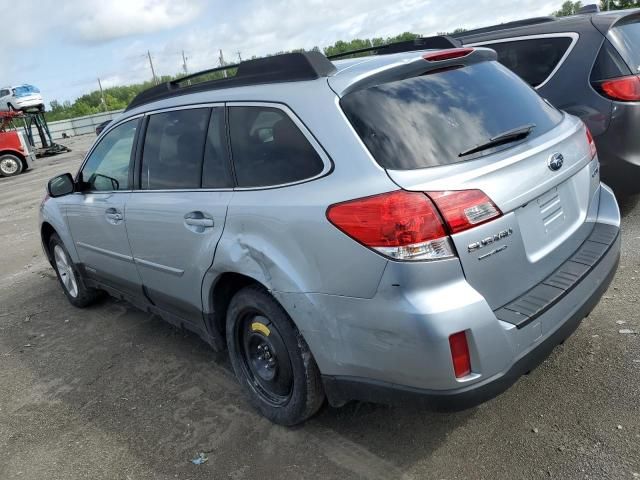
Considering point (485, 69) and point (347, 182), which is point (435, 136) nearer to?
point (347, 182)

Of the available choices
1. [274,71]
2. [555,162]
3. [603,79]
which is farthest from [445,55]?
[603,79]

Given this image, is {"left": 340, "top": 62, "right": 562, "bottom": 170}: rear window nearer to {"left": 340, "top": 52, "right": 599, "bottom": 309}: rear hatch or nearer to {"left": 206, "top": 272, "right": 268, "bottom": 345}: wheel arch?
{"left": 340, "top": 52, "right": 599, "bottom": 309}: rear hatch

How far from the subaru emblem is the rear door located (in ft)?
5.19

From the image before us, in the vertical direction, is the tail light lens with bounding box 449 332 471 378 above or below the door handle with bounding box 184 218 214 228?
below

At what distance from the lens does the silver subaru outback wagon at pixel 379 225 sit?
7.29 feet

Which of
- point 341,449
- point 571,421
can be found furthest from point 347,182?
point 571,421

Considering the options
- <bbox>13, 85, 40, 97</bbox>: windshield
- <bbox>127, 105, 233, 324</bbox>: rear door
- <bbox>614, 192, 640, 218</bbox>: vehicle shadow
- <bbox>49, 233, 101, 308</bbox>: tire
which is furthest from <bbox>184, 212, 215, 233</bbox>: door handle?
<bbox>13, 85, 40, 97</bbox>: windshield

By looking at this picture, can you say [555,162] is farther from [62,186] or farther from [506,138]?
[62,186]

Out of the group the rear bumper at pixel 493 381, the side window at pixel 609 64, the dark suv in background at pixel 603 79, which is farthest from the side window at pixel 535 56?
the rear bumper at pixel 493 381

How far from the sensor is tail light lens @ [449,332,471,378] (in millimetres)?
2178

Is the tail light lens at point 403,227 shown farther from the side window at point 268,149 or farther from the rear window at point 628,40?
the rear window at point 628,40

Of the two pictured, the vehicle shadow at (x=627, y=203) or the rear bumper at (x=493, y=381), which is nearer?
the rear bumper at (x=493, y=381)

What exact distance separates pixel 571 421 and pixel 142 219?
273 cm

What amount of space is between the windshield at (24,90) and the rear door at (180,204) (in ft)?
87.6
